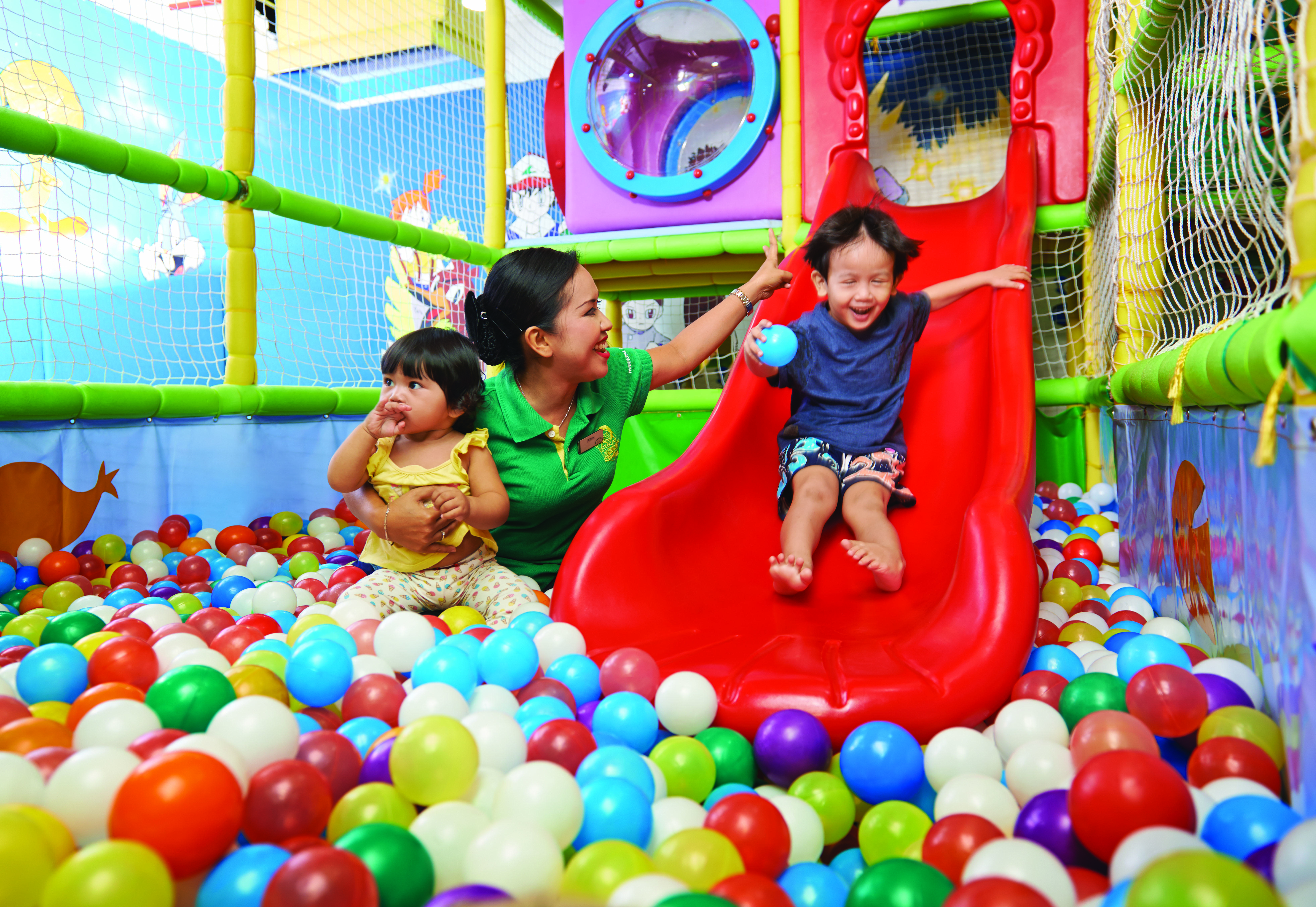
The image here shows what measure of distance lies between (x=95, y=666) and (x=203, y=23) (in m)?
2.21

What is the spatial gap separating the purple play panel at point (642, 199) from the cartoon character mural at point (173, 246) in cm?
179

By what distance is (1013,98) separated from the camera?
8.23 feet

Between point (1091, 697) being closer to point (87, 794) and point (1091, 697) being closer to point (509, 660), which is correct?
point (509, 660)

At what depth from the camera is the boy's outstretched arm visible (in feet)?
5.85

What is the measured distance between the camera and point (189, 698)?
2.94ft

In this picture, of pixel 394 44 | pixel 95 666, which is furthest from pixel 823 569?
pixel 394 44

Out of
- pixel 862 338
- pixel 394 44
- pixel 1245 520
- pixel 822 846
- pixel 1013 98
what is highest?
pixel 394 44

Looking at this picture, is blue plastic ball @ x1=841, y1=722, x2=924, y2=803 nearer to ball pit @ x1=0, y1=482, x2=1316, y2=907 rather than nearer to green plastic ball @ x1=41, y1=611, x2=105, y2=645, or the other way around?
ball pit @ x1=0, y1=482, x2=1316, y2=907

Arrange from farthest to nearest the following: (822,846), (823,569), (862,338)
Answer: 1. (862,338)
2. (823,569)
3. (822,846)

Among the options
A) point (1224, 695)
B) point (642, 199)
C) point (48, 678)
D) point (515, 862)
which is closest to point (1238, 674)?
point (1224, 695)

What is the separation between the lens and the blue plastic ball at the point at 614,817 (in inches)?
29.3

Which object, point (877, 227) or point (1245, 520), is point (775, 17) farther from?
point (1245, 520)

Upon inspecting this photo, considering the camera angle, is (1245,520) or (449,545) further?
(449,545)

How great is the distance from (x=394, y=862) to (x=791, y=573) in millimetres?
802
